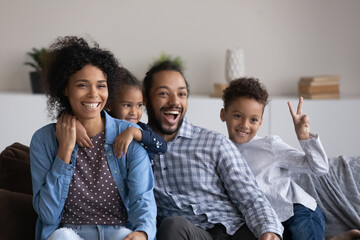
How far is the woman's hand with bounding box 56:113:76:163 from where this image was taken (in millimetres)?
1941

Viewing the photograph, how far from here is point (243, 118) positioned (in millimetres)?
2516

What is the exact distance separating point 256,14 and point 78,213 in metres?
2.89

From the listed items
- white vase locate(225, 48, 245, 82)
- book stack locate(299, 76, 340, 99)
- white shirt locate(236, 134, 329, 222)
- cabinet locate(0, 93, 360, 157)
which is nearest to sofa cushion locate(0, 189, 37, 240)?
white shirt locate(236, 134, 329, 222)

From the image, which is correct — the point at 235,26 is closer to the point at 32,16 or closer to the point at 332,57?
the point at 332,57

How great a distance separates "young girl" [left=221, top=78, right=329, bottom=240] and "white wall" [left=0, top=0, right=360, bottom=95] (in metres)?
1.91

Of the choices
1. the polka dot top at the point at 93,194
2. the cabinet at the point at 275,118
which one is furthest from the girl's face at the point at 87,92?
the cabinet at the point at 275,118

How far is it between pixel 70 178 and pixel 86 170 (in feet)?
0.24

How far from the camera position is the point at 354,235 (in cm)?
232

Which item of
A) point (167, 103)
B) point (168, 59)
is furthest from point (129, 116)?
point (168, 59)

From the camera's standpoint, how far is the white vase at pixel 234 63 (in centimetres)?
420

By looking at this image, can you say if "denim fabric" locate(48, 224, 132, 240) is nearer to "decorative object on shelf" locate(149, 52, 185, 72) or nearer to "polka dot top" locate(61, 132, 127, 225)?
"polka dot top" locate(61, 132, 127, 225)

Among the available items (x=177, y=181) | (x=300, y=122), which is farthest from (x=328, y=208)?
(x=177, y=181)

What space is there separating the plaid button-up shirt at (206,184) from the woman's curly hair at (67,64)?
1.33 feet

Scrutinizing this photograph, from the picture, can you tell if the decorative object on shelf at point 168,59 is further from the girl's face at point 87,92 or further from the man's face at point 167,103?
the girl's face at point 87,92
